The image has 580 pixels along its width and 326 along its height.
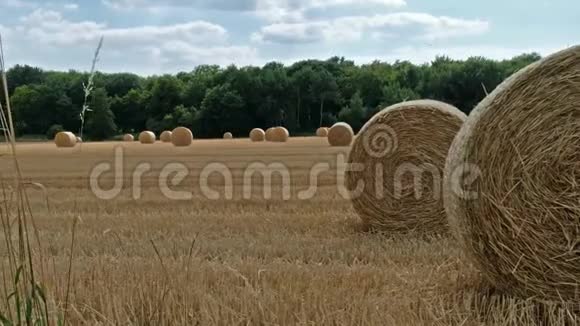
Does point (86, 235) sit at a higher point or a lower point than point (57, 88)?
lower

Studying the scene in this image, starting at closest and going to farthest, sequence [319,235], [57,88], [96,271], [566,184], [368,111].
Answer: [566,184]
[96,271]
[57,88]
[319,235]
[368,111]

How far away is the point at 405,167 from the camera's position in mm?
7570

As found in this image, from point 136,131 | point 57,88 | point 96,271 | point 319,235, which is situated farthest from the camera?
point 136,131

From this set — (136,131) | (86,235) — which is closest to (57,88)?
(86,235)

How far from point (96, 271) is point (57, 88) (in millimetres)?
2338

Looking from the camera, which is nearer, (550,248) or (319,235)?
(550,248)

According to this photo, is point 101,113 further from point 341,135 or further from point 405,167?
point 341,135

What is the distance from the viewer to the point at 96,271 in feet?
15.4

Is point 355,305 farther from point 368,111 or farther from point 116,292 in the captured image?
point 368,111

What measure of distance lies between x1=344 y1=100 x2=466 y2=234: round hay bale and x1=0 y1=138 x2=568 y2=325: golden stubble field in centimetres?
37

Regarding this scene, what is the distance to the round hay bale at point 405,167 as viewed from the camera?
7270mm

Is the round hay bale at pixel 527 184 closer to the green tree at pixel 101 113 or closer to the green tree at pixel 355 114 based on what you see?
the green tree at pixel 101 113

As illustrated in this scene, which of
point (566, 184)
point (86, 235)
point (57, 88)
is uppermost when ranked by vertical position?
point (57, 88)

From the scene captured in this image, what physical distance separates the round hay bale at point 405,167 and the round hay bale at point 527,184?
2.67 metres
